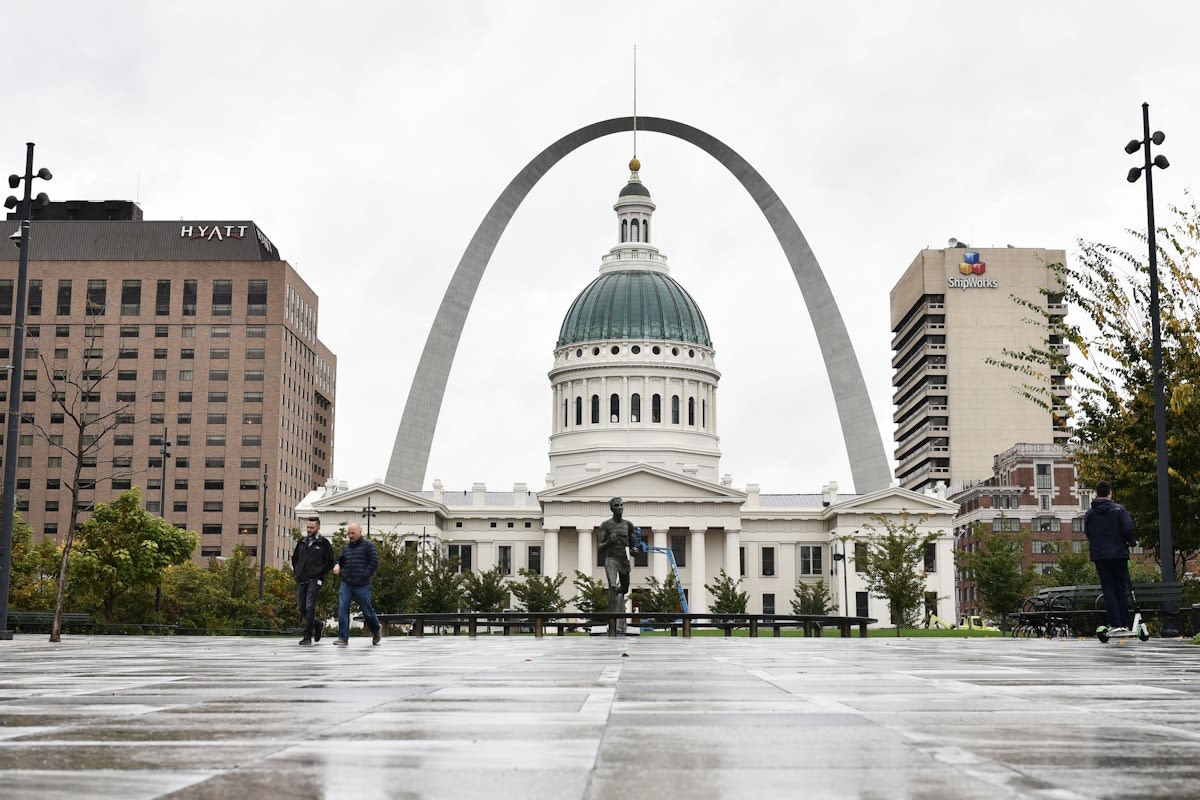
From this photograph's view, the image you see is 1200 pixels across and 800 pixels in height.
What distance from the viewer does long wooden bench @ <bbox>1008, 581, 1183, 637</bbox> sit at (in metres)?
26.2

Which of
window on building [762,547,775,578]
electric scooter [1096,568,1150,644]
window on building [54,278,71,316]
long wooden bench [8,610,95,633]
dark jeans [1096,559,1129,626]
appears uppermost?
window on building [54,278,71,316]

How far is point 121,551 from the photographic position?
54219mm

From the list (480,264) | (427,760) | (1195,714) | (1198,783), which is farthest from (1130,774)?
(480,264)

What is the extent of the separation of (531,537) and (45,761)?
113503 millimetres

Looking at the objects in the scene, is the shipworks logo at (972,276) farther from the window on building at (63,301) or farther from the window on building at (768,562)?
the window on building at (63,301)

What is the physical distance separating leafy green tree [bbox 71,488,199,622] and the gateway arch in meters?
35.0

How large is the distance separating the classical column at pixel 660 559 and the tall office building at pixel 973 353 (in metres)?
47.5

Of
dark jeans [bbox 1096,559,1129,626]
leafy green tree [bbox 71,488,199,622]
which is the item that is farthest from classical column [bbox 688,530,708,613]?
dark jeans [bbox 1096,559,1129,626]

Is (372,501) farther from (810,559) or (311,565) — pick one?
(311,565)

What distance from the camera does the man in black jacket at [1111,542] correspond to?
22.2 m

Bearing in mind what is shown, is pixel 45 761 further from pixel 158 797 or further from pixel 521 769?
pixel 521 769

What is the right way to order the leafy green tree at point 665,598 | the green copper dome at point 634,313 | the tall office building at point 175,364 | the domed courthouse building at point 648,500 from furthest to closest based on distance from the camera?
the green copper dome at point 634,313 < the tall office building at point 175,364 < the domed courthouse building at point 648,500 < the leafy green tree at point 665,598

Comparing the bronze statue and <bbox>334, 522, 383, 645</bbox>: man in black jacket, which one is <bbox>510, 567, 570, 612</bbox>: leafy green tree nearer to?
the bronze statue

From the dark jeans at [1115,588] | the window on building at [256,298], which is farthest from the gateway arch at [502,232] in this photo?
the dark jeans at [1115,588]
